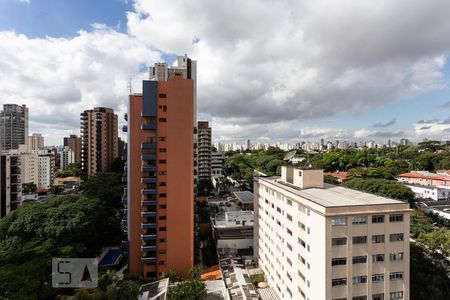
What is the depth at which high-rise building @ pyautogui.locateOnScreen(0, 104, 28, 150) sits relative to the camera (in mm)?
59969

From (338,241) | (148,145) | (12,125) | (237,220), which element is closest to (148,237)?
(148,145)

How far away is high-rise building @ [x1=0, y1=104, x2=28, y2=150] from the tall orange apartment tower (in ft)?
194

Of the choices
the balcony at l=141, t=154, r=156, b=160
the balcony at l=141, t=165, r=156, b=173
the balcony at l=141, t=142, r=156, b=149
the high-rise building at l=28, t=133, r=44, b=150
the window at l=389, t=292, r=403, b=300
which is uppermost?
the high-rise building at l=28, t=133, r=44, b=150

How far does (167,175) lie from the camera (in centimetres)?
2047

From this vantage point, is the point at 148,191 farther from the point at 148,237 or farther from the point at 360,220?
the point at 360,220

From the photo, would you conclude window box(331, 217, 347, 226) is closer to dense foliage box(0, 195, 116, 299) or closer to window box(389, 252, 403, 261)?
window box(389, 252, 403, 261)

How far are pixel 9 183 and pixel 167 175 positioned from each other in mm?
24436

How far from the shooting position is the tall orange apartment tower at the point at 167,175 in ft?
66.9

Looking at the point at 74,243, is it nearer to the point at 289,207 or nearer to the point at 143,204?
the point at 143,204

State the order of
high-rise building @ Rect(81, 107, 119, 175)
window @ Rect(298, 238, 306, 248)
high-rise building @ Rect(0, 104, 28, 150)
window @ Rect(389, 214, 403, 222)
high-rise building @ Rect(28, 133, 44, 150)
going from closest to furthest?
1. window @ Rect(389, 214, 403, 222)
2. window @ Rect(298, 238, 306, 248)
3. high-rise building @ Rect(81, 107, 119, 175)
4. high-rise building @ Rect(0, 104, 28, 150)
5. high-rise building @ Rect(28, 133, 44, 150)

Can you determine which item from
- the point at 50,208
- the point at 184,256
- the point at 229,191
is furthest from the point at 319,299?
the point at 229,191

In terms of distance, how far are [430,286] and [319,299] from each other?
9.03 metres

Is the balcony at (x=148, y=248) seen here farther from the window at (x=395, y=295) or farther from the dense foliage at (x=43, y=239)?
the window at (x=395, y=295)

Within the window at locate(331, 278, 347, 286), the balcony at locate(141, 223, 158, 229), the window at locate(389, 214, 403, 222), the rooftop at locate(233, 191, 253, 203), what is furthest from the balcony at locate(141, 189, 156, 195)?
the rooftop at locate(233, 191, 253, 203)
